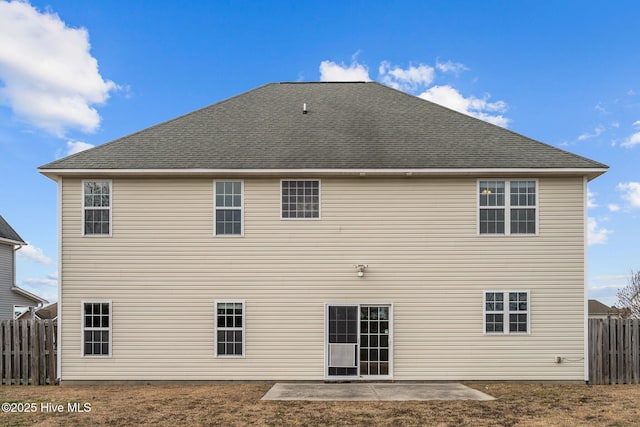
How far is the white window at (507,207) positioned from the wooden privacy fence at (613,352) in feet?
10.6

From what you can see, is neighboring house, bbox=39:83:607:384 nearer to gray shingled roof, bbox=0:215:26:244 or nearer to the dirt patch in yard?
the dirt patch in yard

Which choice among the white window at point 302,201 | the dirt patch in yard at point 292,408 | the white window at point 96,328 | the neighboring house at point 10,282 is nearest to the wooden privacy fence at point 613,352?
the dirt patch in yard at point 292,408

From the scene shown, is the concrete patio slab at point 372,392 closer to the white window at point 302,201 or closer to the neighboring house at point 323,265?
the neighboring house at point 323,265

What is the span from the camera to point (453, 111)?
14531mm

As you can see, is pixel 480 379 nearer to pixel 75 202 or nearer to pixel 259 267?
pixel 259 267

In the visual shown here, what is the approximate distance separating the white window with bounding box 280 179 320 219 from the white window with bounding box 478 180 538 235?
4429 mm

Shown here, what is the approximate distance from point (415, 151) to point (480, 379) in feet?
20.6

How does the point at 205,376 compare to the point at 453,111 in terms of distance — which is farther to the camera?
the point at 453,111

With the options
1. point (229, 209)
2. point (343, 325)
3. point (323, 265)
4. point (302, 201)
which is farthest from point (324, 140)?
point (343, 325)

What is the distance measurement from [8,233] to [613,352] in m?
24.7

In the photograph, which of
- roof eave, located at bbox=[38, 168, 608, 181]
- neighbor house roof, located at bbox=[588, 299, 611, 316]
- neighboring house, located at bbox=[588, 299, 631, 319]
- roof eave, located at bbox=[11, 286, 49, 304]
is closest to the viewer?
roof eave, located at bbox=[38, 168, 608, 181]

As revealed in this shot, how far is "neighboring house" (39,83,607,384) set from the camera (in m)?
12.0

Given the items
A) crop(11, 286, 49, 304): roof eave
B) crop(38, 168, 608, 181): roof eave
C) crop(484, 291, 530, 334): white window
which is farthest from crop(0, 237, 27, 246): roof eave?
crop(484, 291, 530, 334): white window

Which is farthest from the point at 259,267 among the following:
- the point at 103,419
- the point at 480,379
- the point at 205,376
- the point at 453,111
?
the point at 453,111
